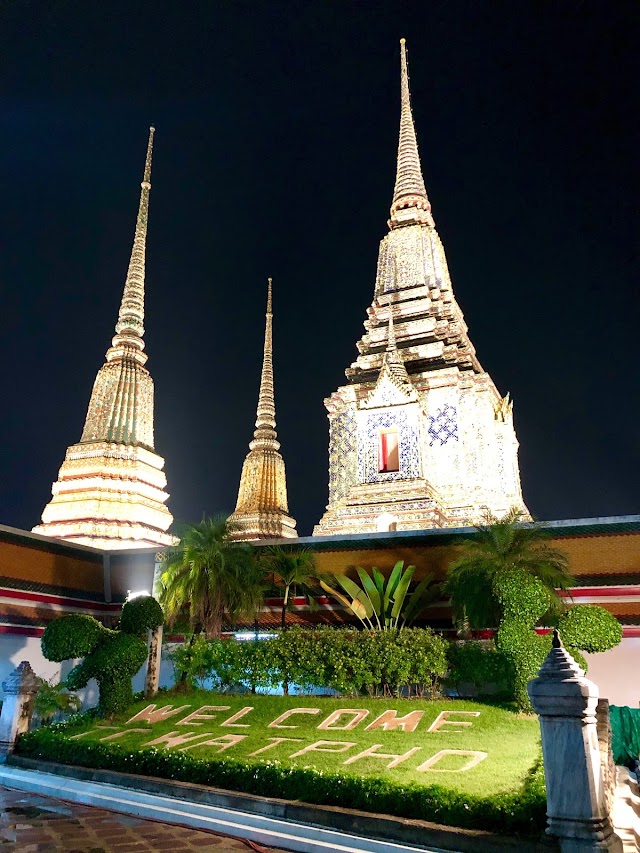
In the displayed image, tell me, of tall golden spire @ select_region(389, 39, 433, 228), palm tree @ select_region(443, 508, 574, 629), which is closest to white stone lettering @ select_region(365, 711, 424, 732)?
palm tree @ select_region(443, 508, 574, 629)

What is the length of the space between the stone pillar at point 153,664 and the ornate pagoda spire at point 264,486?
52.9ft

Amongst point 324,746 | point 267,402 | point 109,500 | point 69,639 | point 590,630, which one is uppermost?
point 267,402

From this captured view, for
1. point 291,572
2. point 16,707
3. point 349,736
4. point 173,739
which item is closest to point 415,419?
point 291,572

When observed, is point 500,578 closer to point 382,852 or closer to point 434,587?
point 434,587

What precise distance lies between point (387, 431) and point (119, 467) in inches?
393

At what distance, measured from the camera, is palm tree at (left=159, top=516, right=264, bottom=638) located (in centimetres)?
1391

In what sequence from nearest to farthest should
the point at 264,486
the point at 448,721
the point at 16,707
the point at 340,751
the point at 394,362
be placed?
the point at 340,751
the point at 448,721
the point at 16,707
the point at 394,362
the point at 264,486

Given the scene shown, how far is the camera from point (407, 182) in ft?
97.5

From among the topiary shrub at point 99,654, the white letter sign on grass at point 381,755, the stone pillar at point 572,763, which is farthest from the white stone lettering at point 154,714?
the stone pillar at point 572,763

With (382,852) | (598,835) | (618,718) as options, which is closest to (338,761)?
(382,852)

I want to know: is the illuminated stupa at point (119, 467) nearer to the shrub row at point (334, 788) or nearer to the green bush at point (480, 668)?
the green bush at point (480, 668)

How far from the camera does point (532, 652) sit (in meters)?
10.2

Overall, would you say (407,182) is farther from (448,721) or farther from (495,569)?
(448,721)

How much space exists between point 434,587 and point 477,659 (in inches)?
127
